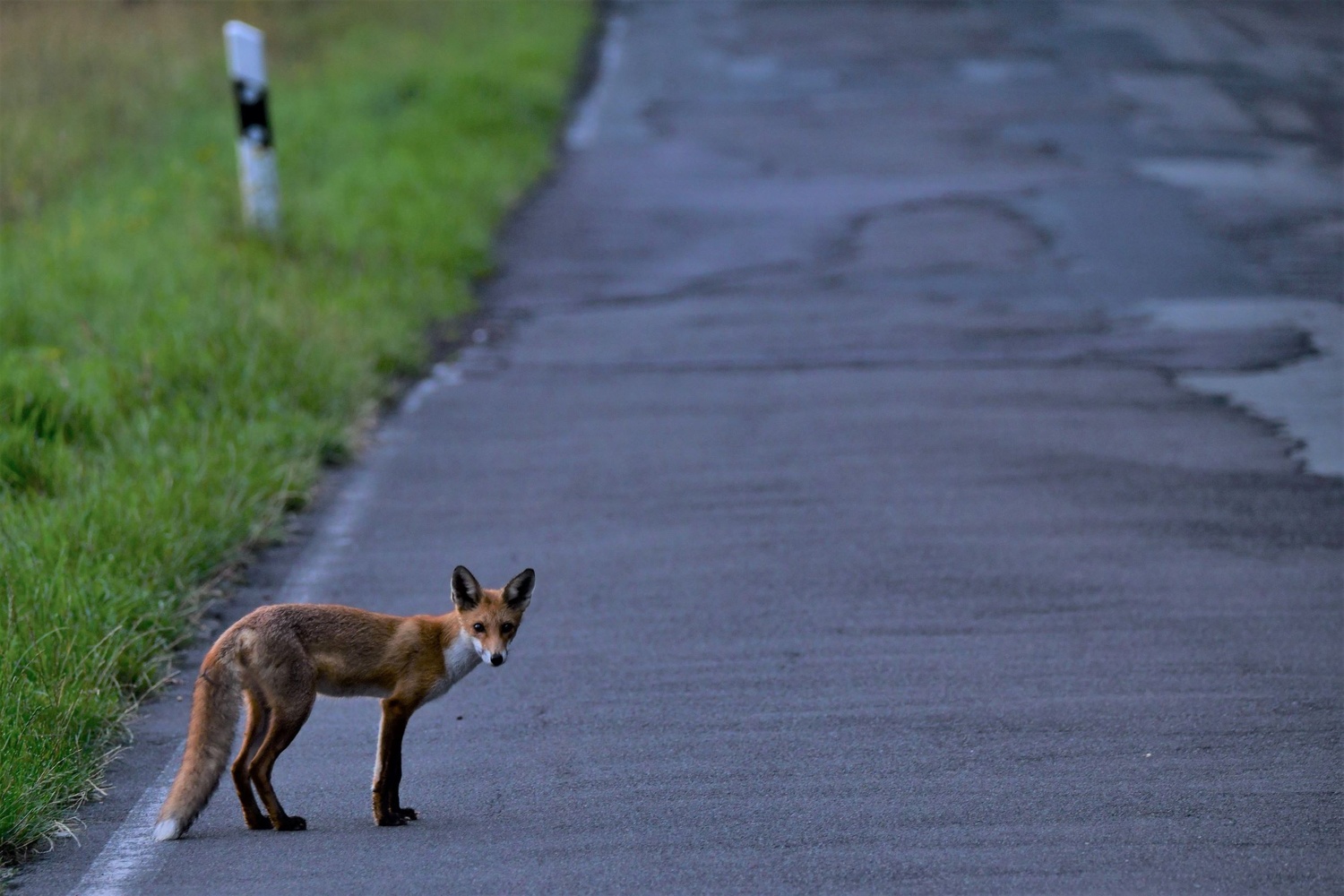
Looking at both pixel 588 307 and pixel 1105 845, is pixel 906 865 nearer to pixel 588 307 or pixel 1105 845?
pixel 1105 845

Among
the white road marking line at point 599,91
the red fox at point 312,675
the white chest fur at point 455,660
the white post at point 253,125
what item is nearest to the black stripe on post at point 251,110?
the white post at point 253,125

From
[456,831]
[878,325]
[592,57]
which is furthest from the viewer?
[592,57]

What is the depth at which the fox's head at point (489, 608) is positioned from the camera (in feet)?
14.2

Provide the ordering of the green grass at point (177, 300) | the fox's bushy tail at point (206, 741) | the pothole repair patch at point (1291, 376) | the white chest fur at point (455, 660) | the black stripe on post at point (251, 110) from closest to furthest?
the fox's bushy tail at point (206, 741)
the white chest fur at point (455, 660)
the green grass at point (177, 300)
the pothole repair patch at point (1291, 376)
the black stripe on post at point (251, 110)

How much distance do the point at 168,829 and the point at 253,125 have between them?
7.28 meters

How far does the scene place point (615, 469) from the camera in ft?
25.7

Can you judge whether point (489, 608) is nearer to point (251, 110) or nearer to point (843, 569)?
point (843, 569)

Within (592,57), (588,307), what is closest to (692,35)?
(592,57)

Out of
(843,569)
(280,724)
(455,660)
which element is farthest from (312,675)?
(843,569)

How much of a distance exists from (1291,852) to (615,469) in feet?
13.8

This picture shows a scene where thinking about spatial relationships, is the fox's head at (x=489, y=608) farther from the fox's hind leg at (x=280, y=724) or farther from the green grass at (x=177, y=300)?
the green grass at (x=177, y=300)

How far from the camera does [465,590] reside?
14.4 feet

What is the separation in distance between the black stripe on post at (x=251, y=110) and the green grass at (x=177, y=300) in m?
0.67

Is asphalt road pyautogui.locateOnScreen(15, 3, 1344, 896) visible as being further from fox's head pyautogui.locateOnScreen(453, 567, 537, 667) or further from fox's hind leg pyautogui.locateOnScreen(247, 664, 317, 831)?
fox's head pyautogui.locateOnScreen(453, 567, 537, 667)
